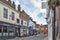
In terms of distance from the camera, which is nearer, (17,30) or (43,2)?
(43,2)

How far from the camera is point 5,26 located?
58.2 ft

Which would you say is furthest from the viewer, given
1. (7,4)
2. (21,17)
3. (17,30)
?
(21,17)

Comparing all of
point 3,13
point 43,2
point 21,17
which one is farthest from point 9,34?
point 43,2

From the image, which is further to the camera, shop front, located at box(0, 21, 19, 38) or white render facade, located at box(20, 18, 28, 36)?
white render facade, located at box(20, 18, 28, 36)

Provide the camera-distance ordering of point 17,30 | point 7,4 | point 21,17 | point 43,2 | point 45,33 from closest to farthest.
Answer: point 43,2 < point 45,33 < point 7,4 < point 17,30 < point 21,17

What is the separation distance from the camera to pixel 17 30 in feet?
67.3

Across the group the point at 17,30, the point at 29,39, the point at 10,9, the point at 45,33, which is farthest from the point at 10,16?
the point at 45,33

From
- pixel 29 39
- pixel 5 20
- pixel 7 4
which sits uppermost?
pixel 7 4

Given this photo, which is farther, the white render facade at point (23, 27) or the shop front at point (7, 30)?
the white render facade at point (23, 27)

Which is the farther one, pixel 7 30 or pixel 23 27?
pixel 23 27

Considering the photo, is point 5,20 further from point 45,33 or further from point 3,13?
point 45,33

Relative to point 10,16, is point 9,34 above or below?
below

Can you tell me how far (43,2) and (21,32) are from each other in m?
11.1

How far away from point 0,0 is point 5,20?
1.82m
